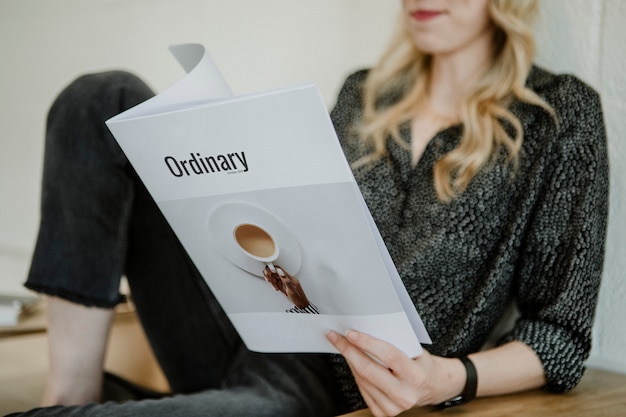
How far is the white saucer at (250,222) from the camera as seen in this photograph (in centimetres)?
72

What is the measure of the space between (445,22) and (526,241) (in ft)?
1.09

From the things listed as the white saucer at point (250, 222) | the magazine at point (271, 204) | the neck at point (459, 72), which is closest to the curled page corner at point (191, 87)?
the magazine at point (271, 204)

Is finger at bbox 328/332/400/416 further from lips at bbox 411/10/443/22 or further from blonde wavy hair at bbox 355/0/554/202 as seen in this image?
lips at bbox 411/10/443/22

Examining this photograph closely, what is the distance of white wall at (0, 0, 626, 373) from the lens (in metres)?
1.04

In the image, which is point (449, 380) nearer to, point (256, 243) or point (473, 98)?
point (256, 243)

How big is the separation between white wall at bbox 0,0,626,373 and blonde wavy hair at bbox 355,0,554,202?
8 centimetres

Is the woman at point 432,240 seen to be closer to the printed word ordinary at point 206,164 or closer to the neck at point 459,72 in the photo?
the neck at point 459,72

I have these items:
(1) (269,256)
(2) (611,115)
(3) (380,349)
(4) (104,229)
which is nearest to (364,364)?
(3) (380,349)

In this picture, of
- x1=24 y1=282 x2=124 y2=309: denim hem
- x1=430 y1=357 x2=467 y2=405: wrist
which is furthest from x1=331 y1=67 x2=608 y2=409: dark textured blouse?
x1=24 y1=282 x2=124 y2=309: denim hem

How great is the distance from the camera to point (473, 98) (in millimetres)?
1085

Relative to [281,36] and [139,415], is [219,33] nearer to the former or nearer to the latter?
[281,36]

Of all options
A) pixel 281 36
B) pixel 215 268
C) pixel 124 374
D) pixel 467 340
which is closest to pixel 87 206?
pixel 215 268

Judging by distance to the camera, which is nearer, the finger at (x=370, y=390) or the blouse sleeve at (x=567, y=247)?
the finger at (x=370, y=390)

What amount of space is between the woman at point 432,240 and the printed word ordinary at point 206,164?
30cm
